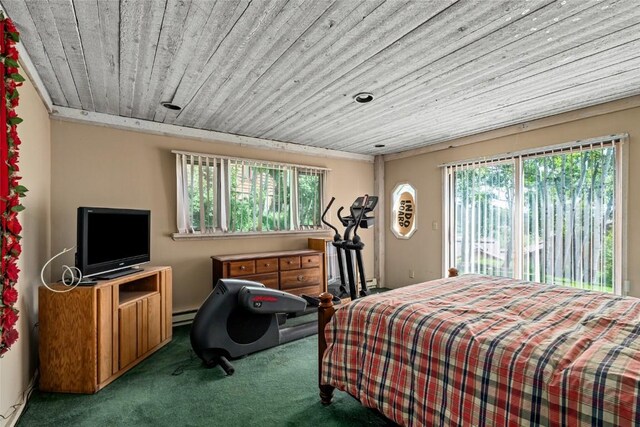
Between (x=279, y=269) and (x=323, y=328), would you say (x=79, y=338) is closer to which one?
(x=323, y=328)

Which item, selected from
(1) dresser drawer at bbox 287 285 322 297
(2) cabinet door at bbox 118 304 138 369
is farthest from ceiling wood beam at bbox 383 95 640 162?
(2) cabinet door at bbox 118 304 138 369

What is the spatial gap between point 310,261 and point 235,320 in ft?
5.55

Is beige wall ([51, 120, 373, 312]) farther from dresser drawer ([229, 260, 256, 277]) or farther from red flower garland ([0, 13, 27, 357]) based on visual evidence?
red flower garland ([0, 13, 27, 357])

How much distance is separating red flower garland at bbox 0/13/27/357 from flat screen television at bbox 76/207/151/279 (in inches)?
30.1

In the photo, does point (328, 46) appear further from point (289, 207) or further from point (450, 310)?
point (289, 207)

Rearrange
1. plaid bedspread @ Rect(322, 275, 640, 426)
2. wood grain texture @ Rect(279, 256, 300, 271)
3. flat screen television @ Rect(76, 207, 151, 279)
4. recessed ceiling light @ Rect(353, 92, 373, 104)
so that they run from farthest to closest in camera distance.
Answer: wood grain texture @ Rect(279, 256, 300, 271), recessed ceiling light @ Rect(353, 92, 373, 104), flat screen television @ Rect(76, 207, 151, 279), plaid bedspread @ Rect(322, 275, 640, 426)

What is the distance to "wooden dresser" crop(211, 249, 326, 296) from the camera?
3.68 m

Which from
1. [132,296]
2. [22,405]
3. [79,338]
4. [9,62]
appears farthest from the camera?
[132,296]

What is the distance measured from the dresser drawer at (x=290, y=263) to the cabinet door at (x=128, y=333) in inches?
69.6

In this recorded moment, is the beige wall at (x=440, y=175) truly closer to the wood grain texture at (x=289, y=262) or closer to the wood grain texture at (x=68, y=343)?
the wood grain texture at (x=289, y=262)

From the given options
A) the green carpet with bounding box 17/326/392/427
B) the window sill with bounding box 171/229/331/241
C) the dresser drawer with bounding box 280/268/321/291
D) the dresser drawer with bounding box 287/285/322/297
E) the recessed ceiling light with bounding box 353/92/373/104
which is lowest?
the green carpet with bounding box 17/326/392/427

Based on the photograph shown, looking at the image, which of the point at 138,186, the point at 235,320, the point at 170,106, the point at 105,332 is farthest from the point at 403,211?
the point at 105,332

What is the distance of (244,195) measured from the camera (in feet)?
13.7

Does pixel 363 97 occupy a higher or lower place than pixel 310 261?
higher
